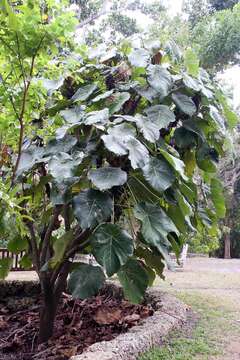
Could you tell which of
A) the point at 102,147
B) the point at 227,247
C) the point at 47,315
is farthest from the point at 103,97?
the point at 227,247

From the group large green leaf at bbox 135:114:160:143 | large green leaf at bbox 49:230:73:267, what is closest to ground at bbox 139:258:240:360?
large green leaf at bbox 49:230:73:267

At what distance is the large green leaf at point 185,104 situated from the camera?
2.54m

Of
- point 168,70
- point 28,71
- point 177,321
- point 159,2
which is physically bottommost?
point 177,321

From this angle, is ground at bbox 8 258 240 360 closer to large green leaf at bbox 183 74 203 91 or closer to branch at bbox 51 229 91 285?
branch at bbox 51 229 91 285

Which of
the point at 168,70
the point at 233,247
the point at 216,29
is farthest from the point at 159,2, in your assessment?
the point at 168,70

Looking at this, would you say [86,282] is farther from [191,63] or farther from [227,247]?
[227,247]

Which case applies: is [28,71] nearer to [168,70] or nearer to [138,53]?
[138,53]

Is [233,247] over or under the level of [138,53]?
under

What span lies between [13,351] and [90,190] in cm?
146

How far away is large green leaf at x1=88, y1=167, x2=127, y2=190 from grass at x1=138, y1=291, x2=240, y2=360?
97 cm

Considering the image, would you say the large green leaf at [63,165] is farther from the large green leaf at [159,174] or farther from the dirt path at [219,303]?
the dirt path at [219,303]

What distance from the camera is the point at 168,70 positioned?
9.07 ft

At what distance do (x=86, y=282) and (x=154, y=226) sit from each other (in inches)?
18.1

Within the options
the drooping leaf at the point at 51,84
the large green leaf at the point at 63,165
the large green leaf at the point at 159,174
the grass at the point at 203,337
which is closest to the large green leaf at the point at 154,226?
the large green leaf at the point at 159,174
